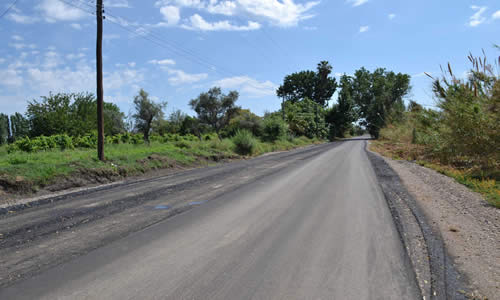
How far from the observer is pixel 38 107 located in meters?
36.0

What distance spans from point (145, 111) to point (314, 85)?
179 ft

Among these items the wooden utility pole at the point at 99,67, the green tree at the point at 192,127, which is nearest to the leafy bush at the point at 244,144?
the wooden utility pole at the point at 99,67

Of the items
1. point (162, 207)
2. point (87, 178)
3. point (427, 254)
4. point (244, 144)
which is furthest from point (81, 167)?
point (244, 144)

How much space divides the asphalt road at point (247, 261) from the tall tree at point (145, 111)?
34691 millimetres

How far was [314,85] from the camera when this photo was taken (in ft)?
268

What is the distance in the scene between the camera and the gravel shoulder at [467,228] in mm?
3104

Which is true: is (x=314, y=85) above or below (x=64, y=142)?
above

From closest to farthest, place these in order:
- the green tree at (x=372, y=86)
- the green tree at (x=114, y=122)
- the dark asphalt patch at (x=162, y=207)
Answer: the dark asphalt patch at (x=162, y=207) < the green tree at (x=114, y=122) < the green tree at (x=372, y=86)

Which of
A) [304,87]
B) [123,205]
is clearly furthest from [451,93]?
[304,87]

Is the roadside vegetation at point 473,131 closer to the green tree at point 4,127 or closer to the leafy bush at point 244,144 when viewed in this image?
the leafy bush at point 244,144

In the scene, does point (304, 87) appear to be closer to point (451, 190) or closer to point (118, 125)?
point (118, 125)

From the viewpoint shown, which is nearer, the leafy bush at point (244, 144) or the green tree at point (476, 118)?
the green tree at point (476, 118)

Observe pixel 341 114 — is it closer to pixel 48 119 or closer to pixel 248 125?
pixel 248 125

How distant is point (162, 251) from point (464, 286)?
3.40 meters
